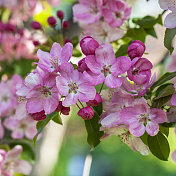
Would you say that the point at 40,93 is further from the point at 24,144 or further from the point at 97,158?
the point at 97,158

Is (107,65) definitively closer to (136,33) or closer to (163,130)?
(163,130)

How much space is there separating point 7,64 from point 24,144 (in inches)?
15.8

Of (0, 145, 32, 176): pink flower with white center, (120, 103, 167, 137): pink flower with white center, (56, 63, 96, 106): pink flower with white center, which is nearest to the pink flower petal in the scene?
(120, 103, 167, 137): pink flower with white center

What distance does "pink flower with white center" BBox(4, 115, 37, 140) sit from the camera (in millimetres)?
986

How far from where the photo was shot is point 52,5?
157 cm

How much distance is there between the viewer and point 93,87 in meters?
0.59

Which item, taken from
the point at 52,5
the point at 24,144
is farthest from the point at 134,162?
the point at 24,144

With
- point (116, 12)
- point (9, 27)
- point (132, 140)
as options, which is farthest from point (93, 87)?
point (9, 27)

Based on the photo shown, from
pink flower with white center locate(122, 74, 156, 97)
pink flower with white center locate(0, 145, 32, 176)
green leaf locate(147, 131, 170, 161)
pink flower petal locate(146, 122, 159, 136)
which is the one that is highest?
pink flower with white center locate(122, 74, 156, 97)

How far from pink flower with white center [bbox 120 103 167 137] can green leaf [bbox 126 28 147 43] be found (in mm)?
347

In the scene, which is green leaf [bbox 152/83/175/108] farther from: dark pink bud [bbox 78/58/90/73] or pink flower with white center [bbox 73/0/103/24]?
pink flower with white center [bbox 73/0/103/24]

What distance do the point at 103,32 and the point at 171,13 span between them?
0.25 meters

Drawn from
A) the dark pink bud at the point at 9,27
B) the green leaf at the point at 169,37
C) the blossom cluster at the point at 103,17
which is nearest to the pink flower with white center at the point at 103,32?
the blossom cluster at the point at 103,17

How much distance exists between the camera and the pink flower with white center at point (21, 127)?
986 mm
